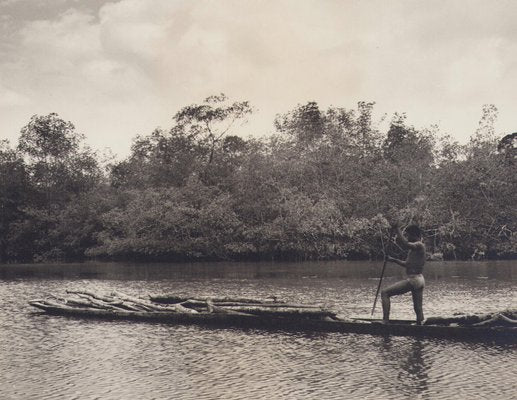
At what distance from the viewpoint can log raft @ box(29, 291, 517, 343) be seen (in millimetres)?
14273

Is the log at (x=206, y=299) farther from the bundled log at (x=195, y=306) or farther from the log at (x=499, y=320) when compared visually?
the log at (x=499, y=320)

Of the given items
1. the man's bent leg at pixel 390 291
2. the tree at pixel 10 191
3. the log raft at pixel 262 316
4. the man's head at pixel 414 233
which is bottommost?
the log raft at pixel 262 316

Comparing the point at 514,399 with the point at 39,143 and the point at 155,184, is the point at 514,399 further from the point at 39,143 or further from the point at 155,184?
the point at 39,143

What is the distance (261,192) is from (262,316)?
42.8 metres

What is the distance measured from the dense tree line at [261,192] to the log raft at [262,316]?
111 ft

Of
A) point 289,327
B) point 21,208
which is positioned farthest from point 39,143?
point 289,327

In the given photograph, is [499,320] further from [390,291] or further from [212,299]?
[212,299]

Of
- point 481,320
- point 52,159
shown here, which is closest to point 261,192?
point 52,159

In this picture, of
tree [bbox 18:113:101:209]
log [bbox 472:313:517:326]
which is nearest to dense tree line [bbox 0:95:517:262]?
tree [bbox 18:113:101:209]

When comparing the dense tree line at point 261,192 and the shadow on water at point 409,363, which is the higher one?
the dense tree line at point 261,192

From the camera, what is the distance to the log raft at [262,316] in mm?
14273

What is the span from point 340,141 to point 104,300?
147 feet

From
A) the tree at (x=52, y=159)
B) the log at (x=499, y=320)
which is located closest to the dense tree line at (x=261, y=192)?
the tree at (x=52, y=159)

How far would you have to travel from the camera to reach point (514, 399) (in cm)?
923
